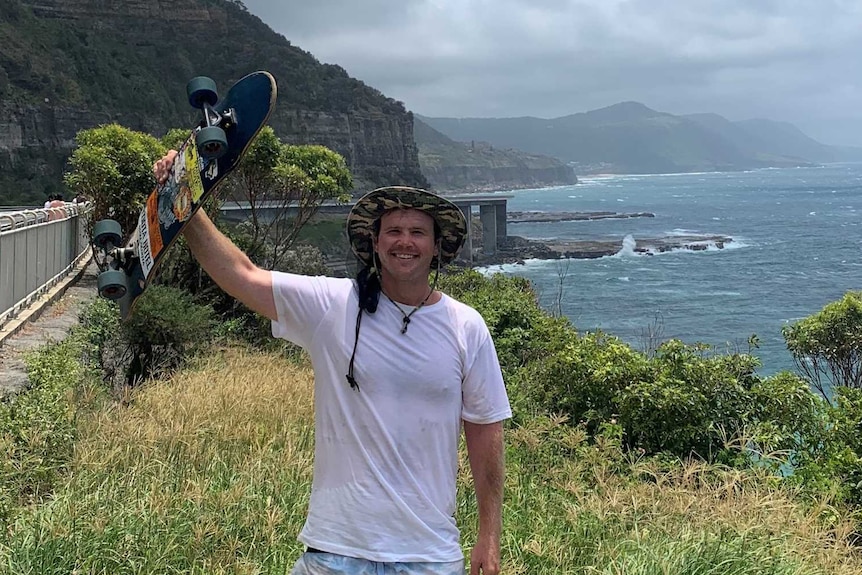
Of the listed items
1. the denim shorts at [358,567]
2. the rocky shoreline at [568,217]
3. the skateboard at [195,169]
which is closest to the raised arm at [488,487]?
the denim shorts at [358,567]

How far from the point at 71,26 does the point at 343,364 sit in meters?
82.2

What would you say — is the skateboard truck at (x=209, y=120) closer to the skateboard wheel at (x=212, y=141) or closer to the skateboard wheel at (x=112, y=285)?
the skateboard wheel at (x=212, y=141)

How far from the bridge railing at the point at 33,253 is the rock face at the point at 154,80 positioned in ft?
161

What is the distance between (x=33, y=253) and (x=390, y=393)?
402 inches

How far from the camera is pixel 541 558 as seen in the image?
384 cm

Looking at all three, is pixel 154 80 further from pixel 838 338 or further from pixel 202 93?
pixel 202 93

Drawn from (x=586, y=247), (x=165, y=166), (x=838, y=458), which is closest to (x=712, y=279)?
(x=586, y=247)

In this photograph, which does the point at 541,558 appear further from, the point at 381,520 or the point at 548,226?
the point at 548,226

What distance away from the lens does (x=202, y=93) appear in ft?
8.11

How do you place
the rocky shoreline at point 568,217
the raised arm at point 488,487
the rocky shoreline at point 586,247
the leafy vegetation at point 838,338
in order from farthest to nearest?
the rocky shoreline at point 568,217 → the rocky shoreline at point 586,247 → the leafy vegetation at point 838,338 → the raised arm at point 488,487

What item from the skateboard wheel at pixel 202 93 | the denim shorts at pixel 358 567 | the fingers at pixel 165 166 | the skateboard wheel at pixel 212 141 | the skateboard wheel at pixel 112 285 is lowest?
the denim shorts at pixel 358 567

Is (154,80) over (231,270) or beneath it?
over

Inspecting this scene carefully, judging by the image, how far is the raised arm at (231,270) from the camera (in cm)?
237

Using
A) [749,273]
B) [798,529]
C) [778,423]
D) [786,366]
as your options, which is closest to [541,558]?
[798,529]
